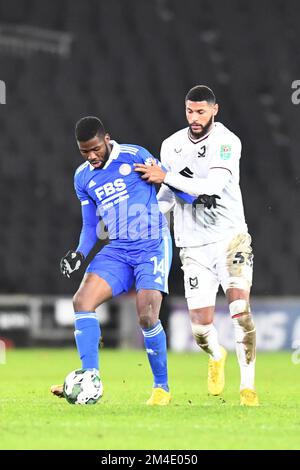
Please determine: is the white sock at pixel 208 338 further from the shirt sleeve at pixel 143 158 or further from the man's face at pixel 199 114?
the man's face at pixel 199 114

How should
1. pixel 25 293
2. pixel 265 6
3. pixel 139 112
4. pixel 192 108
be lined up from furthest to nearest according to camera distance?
1. pixel 265 6
2. pixel 139 112
3. pixel 25 293
4. pixel 192 108

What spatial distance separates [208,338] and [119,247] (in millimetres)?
1099

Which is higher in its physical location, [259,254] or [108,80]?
[108,80]

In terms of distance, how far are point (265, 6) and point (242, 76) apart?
219 cm

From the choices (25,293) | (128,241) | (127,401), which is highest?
(25,293)

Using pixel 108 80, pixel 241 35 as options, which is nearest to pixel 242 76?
pixel 241 35

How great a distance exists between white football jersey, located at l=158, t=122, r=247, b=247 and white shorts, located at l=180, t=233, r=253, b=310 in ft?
0.23

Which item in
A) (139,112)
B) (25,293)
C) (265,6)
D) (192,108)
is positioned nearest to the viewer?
(192,108)

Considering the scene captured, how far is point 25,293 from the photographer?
1816cm

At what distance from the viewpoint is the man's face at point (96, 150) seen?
6992mm

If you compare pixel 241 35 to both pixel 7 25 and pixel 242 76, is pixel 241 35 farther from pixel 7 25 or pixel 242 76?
pixel 7 25

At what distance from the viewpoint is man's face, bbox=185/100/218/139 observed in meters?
7.18

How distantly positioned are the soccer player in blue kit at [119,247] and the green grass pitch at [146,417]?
438mm

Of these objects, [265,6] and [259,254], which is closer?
[259,254]
